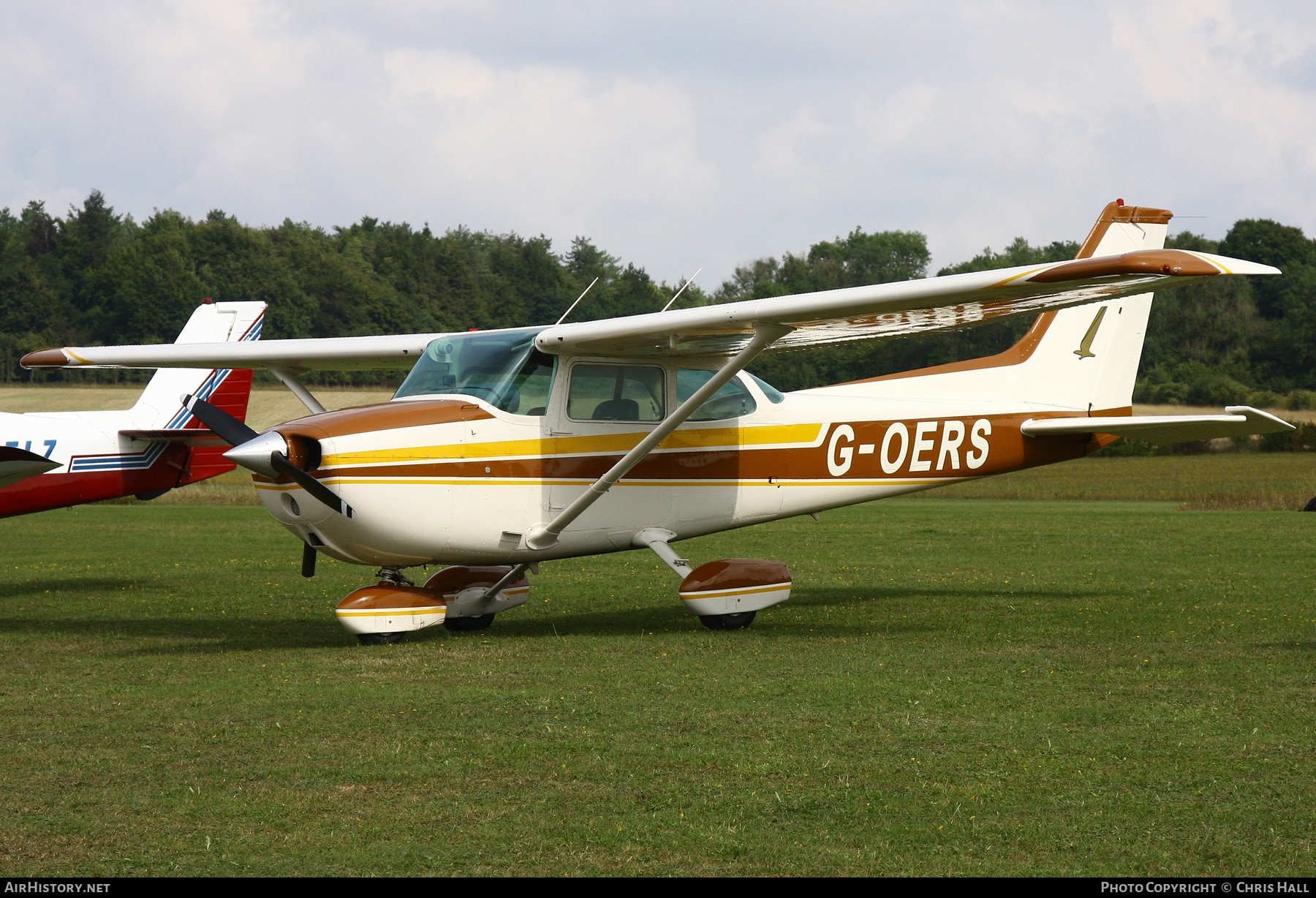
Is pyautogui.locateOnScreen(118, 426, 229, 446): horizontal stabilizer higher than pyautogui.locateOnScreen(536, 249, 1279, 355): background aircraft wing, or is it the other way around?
pyautogui.locateOnScreen(536, 249, 1279, 355): background aircraft wing

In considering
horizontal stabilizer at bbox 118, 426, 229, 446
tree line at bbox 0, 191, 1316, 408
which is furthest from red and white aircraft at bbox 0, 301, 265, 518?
tree line at bbox 0, 191, 1316, 408

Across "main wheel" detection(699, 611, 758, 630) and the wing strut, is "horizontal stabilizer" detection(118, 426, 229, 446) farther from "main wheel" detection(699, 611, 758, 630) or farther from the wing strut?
"main wheel" detection(699, 611, 758, 630)

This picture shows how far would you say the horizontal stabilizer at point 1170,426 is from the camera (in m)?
9.90

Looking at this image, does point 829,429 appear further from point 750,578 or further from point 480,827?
point 480,827

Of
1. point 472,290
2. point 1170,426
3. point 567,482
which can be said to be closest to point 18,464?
point 567,482

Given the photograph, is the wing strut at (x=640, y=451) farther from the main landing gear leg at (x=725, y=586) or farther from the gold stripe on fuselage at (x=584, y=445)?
the main landing gear leg at (x=725, y=586)

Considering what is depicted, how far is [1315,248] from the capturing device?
273 feet

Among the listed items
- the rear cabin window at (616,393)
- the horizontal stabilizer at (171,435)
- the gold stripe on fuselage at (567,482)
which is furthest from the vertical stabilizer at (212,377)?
the gold stripe on fuselage at (567,482)

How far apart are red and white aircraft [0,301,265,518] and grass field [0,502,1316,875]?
1803 millimetres

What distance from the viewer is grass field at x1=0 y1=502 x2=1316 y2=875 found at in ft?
13.2

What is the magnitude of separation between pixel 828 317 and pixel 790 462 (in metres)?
2.32

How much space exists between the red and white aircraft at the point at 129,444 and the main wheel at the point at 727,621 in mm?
6053

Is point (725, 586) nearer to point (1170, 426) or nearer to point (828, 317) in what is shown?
point (828, 317)

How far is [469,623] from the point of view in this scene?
32.8 ft
